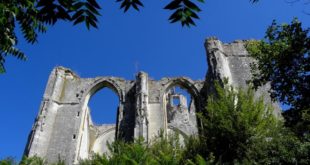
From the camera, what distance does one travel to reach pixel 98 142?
24078 mm

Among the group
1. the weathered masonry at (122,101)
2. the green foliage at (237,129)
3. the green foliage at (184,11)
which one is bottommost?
the green foliage at (184,11)

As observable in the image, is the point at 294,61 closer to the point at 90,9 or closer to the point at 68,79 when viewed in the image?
the point at 90,9

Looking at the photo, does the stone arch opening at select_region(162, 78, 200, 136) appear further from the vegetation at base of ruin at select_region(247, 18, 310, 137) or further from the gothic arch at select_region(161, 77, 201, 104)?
the vegetation at base of ruin at select_region(247, 18, 310, 137)

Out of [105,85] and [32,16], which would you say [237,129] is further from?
[105,85]

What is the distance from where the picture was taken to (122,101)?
58.1 ft

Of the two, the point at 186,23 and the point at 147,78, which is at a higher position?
the point at 147,78

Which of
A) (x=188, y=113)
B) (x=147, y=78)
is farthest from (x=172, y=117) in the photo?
Answer: (x=147, y=78)

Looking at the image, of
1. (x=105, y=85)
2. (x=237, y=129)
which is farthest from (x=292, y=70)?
(x=105, y=85)

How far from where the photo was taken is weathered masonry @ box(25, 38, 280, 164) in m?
15.6

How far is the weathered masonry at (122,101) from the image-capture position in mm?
15562

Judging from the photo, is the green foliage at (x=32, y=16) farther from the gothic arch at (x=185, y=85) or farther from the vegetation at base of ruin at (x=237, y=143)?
the gothic arch at (x=185, y=85)

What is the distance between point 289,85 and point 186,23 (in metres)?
8.46

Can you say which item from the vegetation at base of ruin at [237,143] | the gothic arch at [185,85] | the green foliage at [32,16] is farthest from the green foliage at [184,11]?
the gothic arch at [185,85]

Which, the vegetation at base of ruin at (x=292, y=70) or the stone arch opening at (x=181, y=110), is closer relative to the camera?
the vegetation at base of ruin at (x=292, y=70)
